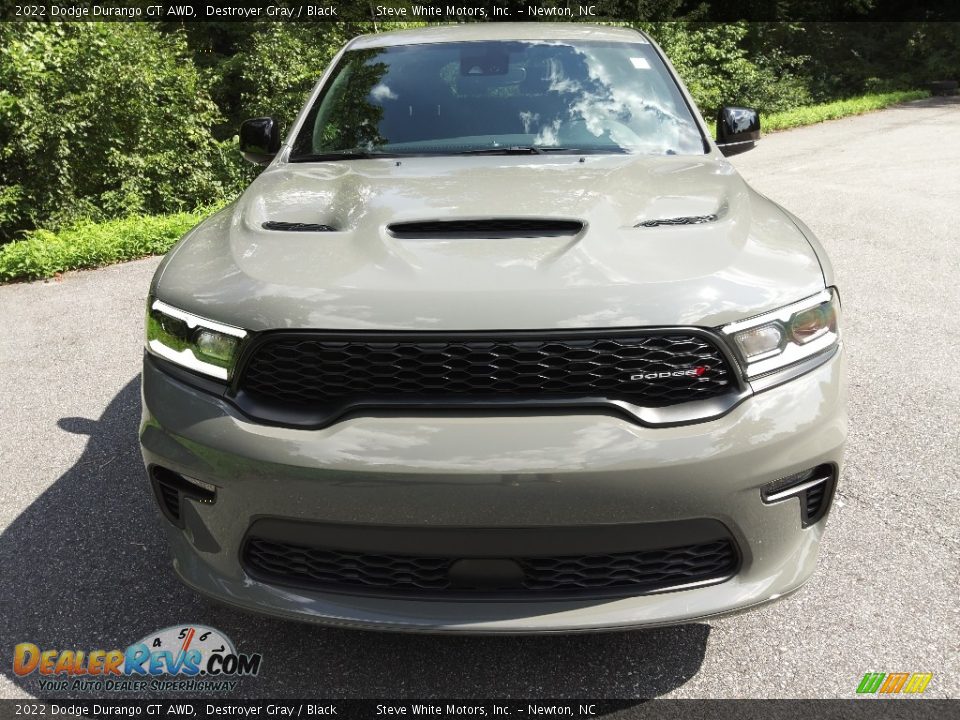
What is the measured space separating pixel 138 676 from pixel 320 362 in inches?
45.4

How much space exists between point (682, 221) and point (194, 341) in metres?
1.36

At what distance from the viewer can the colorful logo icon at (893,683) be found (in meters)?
2.18

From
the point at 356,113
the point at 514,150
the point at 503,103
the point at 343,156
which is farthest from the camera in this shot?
the point at 356,113

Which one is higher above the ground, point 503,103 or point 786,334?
point 503,103

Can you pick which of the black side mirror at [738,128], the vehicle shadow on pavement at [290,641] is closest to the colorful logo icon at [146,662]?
the vehicle shadow on pavement at [290,641]

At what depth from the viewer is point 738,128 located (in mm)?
3748

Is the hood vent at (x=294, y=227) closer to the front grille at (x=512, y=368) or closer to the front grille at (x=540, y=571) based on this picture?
the front grille at (x=512, y=368)

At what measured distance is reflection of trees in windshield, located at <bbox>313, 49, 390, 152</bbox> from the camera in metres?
3.20

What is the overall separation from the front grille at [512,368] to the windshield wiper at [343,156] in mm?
1322

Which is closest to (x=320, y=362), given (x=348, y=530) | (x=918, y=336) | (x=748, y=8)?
(x=348, y=530)

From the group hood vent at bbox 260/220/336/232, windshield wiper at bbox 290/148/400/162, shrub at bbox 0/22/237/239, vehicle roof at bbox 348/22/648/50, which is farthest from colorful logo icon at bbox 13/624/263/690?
shrub at bbox 0/22/237/239

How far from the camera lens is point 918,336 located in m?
4.84

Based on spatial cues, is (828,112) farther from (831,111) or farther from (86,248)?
(86,248)

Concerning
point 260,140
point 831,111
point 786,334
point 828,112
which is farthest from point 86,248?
point 831,111
